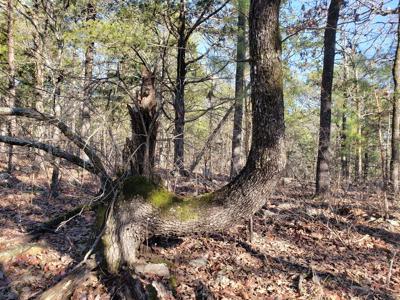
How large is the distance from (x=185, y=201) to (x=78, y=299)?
1699 millimetres

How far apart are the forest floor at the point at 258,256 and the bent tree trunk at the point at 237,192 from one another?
0.61 meters

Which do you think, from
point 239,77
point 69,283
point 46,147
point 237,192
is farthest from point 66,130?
point 239,77

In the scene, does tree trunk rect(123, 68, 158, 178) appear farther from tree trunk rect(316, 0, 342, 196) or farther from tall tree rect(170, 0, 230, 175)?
tree trunk rect(316, 0, 342, 196)

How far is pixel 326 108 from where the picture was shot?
26.7 ft

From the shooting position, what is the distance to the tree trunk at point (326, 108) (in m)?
7.80

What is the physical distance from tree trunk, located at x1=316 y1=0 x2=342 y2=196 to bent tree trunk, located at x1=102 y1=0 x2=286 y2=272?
432 cm

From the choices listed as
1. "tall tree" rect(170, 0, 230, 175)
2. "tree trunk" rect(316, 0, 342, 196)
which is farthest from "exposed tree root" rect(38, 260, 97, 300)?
"tree trunk" rect(316, 0, 342, 196)

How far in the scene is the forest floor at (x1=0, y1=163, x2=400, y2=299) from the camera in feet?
14.4

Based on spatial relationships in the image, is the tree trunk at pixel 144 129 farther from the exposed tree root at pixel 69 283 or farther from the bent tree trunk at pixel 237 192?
the exposed tree root at pixel 69 283

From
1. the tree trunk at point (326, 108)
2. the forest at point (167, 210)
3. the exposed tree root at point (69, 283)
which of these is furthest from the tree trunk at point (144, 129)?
the tree trunk at point (326, 108)

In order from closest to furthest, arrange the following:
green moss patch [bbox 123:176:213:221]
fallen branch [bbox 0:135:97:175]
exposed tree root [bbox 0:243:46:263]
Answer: green moss patch [bbox 123:176:213:221] → fallen branch [bbox 0:135:97:175] → exposed tree root [bbox 0:243:46:263]

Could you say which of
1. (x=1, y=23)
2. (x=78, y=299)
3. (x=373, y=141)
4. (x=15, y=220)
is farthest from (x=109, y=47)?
(x=373, y=141)

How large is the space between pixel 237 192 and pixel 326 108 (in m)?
5.05

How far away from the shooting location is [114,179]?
4621mm
